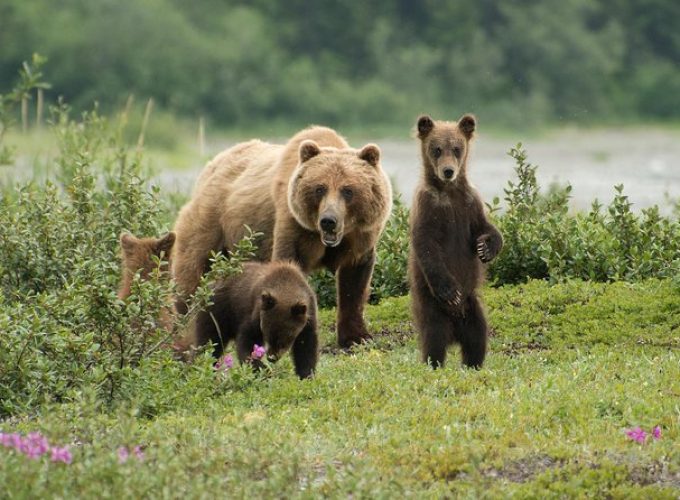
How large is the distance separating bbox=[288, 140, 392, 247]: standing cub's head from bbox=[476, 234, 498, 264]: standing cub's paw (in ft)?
3.65

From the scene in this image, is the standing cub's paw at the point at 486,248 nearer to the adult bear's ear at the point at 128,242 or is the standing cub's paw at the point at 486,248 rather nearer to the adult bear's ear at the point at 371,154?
the adult bear's ear at the point at 371,154

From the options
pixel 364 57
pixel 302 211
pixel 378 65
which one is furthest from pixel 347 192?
pixel 364 57

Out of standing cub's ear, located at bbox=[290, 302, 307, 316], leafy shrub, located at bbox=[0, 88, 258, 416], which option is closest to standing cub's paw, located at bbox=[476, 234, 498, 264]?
standing cub's ear, located at bbox=[290, 302, 307, 316]

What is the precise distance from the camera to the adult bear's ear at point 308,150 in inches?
398

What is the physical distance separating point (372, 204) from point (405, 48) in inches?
1607

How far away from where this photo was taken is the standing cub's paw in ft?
30.1

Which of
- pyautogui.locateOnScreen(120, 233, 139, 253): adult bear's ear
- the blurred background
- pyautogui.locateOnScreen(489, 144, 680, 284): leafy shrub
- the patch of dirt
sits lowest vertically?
the patch of dirt

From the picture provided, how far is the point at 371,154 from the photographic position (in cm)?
1027

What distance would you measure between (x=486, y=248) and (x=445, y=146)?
0.72 metres

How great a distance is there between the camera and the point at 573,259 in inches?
461

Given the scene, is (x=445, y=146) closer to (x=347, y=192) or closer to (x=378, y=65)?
(x=347, y=192)

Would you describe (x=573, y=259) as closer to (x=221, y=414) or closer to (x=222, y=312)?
(x=222, y=312)

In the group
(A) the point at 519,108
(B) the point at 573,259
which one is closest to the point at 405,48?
(A) the point at 519,108

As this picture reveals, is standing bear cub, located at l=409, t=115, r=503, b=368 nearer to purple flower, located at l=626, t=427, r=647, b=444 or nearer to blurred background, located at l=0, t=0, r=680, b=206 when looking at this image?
purple flower, located at l=626, t=427, r=647, b=444
